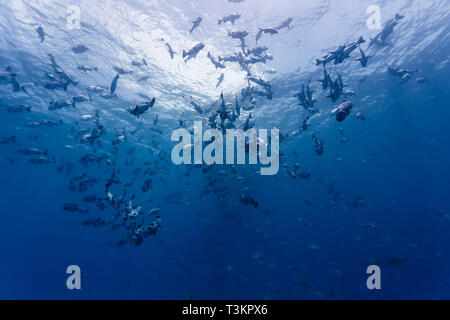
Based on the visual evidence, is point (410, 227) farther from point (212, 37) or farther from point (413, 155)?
point (212, 37)

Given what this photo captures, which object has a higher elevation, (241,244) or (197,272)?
(241,244)

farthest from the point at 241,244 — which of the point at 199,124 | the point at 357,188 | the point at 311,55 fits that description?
the point at 357,188

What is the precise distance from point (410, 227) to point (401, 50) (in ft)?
158

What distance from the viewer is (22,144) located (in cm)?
3062

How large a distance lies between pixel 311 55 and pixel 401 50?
22.7ft

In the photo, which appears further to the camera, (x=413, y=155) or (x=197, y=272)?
(x=413, y=155)

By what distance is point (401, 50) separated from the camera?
17906 millimetres
